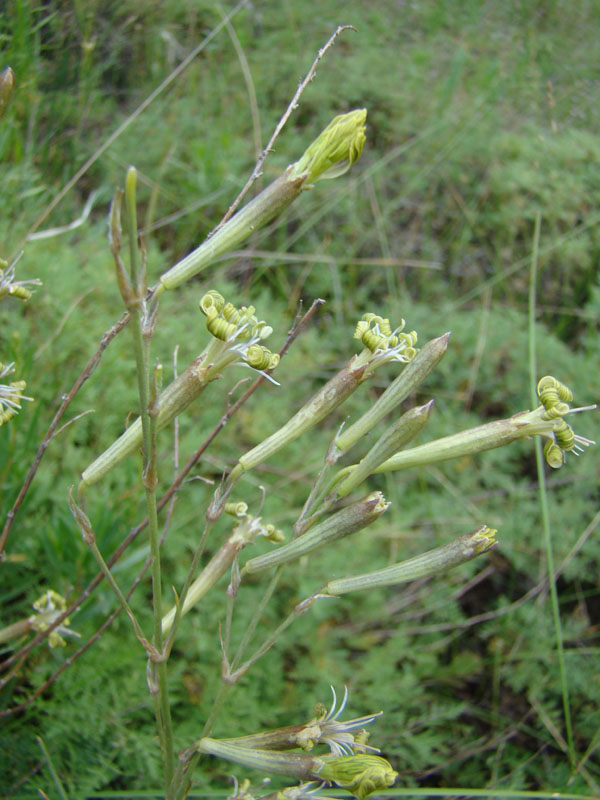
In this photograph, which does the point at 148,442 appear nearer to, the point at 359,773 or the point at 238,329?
the point at 238,329

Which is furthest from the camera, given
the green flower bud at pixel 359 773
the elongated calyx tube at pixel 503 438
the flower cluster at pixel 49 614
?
the flower cluster at pixel 49 614

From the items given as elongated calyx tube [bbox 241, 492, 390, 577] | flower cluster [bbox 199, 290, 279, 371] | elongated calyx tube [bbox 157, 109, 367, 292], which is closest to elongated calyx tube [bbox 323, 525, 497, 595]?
elongated calyx tube [bbox 241, 492, 390, 577]

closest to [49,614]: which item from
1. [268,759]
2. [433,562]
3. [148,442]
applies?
[268,759]

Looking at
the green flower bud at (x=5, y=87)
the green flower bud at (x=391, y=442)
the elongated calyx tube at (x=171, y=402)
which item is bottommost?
the green flower bud at (x=391, y=442)

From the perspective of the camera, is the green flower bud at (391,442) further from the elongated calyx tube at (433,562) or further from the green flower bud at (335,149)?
the green flower bud at (335,149)

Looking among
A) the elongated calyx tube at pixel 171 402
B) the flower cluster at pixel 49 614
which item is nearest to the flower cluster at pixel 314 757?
the elongated calyx tube at pixel 171 402

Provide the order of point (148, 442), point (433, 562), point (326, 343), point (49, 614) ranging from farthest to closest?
point (326, 343)
point (49, 614)
point (433, 562)
point (148, 442)
